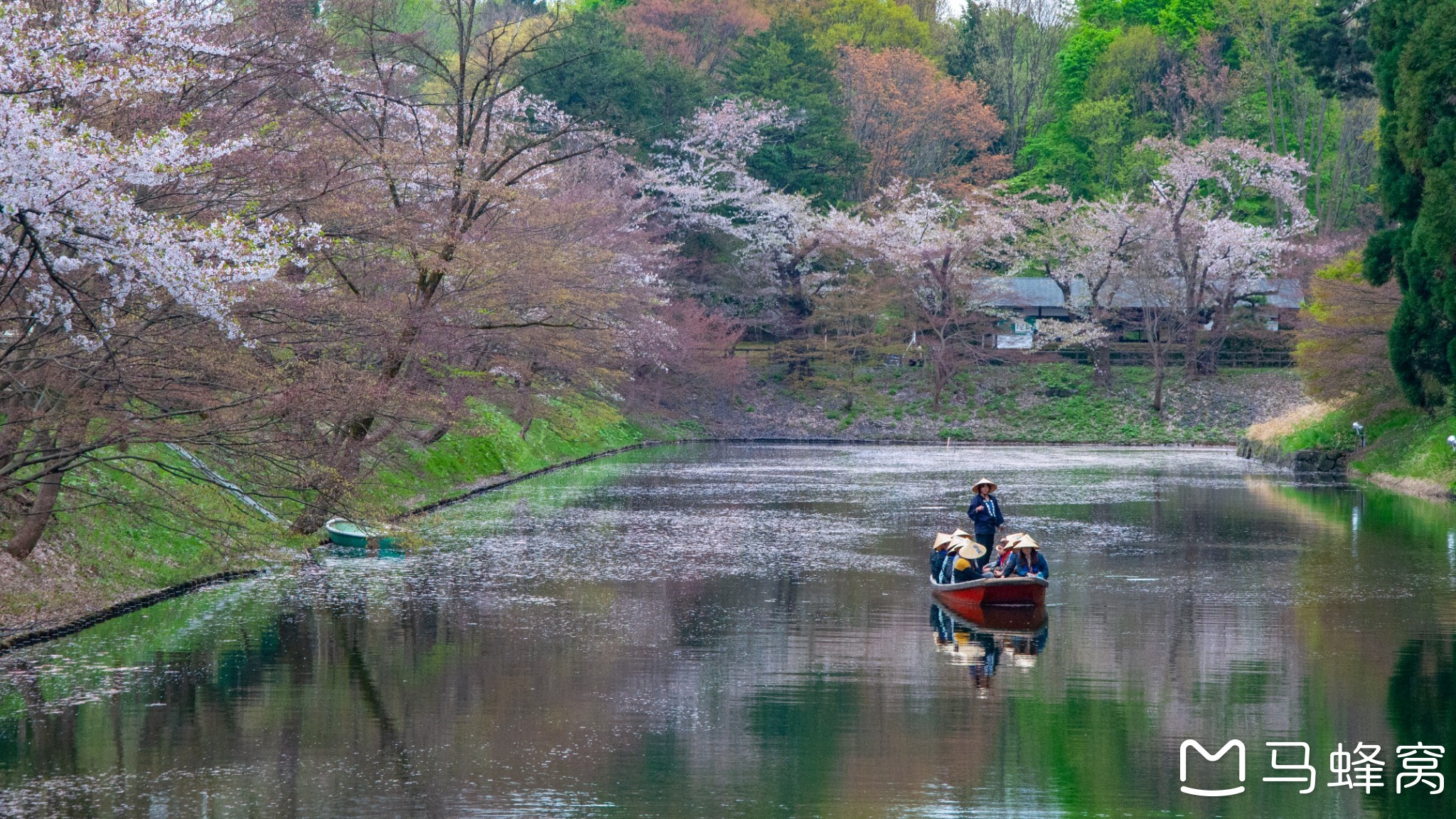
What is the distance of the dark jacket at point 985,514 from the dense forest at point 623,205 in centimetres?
811

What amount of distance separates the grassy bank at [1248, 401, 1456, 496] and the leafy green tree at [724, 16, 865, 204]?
25344mm

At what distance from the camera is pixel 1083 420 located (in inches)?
2311

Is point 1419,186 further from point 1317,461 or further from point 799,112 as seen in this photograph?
point 799,112

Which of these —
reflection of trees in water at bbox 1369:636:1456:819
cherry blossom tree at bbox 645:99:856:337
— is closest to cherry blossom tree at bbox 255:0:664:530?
reflection of trees in water at bbox 1369:636:1456:819

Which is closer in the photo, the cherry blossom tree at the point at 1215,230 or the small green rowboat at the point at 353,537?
the small green rowboat at the point at 353,537

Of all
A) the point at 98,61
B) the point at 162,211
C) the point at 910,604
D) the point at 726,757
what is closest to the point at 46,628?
the point at 162,211

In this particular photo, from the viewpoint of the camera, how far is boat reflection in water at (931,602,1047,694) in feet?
45.0

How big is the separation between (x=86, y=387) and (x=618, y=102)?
153 ft

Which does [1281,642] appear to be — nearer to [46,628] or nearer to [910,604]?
[910,604]

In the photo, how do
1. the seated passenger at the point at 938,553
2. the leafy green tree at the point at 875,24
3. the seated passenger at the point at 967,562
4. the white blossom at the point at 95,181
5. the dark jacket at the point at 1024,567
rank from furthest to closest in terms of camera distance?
the leafy green tree at the point at 875,24, the seated passenger at the point at 938,553, the seated passenger at the point at 967,562, the dark jacket at the point at 1024,567, the white blossom at the point at 95,181

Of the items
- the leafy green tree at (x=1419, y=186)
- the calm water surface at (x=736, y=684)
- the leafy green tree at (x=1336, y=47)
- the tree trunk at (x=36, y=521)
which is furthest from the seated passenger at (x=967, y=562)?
the leafy green tree at (x=1336, y=47)

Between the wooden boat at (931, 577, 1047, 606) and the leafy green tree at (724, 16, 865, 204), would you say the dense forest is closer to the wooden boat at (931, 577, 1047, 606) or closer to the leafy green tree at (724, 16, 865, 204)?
the leafy green tree at (724, 16, 865, 204)

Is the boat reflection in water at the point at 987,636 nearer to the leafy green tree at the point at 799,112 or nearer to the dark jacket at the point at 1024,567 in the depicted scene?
the dark jacket at the point at 1024,567

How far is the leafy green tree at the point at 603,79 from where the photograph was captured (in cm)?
5819
